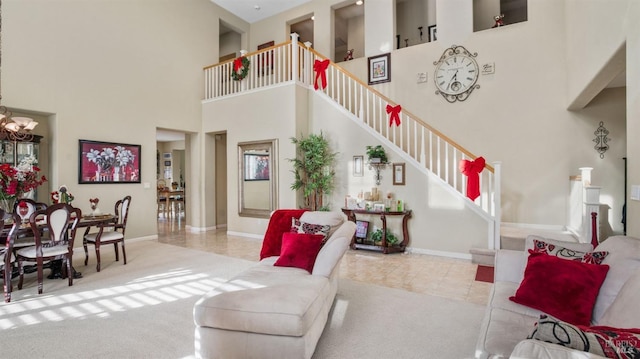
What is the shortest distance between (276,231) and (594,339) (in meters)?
2.83

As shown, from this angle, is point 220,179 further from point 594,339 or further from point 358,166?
point 594,339

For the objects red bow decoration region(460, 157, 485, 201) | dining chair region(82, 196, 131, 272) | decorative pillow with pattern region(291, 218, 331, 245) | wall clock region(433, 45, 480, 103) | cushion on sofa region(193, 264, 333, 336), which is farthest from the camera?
wall clock region(433, 45, 480, 103)

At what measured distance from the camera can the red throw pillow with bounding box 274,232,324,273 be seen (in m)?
2.90

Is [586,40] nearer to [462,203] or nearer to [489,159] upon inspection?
[489,159]

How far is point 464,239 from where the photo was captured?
16.2 ft

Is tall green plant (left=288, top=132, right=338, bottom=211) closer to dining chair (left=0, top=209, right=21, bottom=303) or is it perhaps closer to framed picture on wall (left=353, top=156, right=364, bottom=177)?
framed picture on wall (left=353, top=156, right=364, bottom=177)

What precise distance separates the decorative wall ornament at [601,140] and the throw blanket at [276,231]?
216 inches

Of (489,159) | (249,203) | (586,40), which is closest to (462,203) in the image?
(489,159)

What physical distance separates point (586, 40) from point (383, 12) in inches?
165

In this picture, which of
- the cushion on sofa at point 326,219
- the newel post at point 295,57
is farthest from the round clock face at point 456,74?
the cushion on sofa at point 326,219

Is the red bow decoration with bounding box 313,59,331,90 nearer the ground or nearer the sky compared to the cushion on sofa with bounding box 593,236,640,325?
nearer the sky

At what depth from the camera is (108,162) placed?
604 centimetres

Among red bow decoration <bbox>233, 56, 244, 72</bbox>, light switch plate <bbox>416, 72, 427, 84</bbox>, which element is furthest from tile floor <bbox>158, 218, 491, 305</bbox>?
red bow decoration <bbox>233, 56, 244, 72</bbox>

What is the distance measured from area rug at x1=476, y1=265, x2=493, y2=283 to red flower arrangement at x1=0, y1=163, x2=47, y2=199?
597 centimetres
